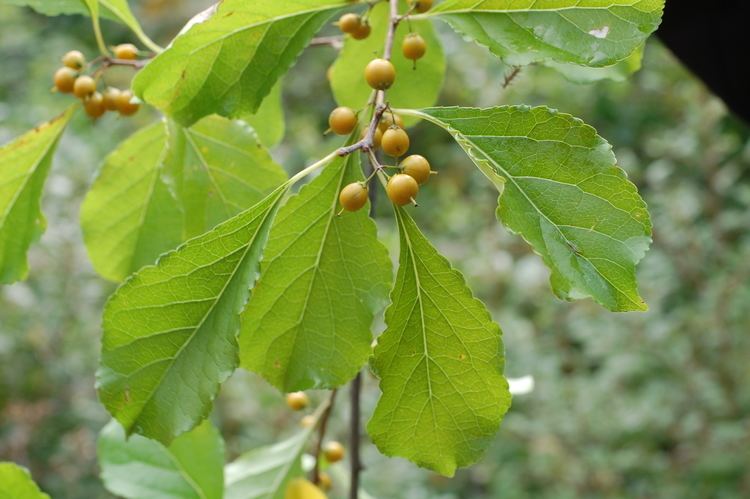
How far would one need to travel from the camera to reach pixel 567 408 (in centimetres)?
247

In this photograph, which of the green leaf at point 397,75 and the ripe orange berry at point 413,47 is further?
the green leaf at point 397,75

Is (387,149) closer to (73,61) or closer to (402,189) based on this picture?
(402,189)

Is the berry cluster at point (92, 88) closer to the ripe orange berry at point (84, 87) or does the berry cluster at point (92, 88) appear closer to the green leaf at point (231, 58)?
the ripe orange berry at point (84, 87)

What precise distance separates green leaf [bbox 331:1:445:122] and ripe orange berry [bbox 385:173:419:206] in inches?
13.5

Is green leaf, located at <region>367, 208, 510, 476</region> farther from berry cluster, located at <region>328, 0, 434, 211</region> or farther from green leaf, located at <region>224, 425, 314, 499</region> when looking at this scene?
green leaf, located at <region>224, 425, 314, 499</region>

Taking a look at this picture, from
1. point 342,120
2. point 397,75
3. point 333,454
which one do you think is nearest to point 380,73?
point 342,120

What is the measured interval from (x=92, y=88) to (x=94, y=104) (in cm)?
2

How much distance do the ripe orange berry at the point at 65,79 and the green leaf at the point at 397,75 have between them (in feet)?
0.81

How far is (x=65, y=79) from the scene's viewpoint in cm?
71

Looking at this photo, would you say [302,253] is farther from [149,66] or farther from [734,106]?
[734,106]

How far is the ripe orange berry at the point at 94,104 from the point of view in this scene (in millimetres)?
708

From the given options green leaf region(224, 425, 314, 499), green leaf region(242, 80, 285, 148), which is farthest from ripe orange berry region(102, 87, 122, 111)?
green leaf region(224, 425, 314, 499)

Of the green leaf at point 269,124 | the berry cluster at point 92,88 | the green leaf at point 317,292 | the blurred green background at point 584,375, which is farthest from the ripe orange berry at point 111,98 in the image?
the blurred green background at point 584,375

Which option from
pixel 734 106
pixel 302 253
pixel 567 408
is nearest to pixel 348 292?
pixel 302 253
